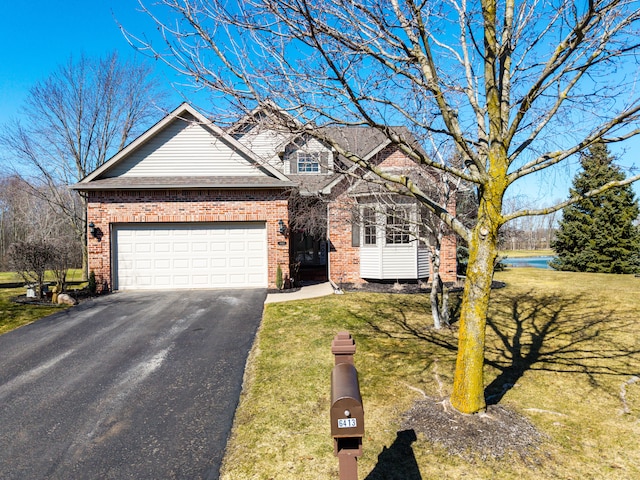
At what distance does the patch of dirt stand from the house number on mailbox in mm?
1997

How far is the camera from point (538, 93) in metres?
4.30

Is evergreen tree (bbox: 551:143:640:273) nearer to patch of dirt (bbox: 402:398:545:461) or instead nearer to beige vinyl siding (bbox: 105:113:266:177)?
beige vinyl siding (bbox: 105:113:266:177)

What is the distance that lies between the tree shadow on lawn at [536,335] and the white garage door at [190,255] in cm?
479

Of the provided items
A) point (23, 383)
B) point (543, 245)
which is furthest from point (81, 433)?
point (543, 245)

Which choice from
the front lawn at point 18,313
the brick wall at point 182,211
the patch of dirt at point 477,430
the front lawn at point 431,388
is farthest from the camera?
the brick wall at point 182,211

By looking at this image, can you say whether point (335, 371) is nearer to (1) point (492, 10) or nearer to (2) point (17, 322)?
(1) point (492, 10)

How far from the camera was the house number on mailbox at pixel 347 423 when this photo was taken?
7.44 ft

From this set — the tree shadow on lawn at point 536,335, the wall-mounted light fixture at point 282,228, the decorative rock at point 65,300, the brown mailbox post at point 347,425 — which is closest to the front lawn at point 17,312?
the decorative rock at point 65,300

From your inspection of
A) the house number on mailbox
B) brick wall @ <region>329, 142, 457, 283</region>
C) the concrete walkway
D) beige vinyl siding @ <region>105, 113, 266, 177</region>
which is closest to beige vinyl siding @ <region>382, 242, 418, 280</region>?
brick wall @ <region>329, 142, 457, 283</region>

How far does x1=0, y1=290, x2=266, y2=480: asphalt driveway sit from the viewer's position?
371cm

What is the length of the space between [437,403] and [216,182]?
10.0 meters

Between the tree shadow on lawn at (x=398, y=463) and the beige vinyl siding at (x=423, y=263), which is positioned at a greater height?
the beige vinyl siding at (x=423, y=263)

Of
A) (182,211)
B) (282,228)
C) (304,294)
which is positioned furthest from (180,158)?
(304,294)

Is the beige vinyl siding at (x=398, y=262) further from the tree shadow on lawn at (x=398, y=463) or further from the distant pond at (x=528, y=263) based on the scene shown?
the distant pond at (x=528, y=263)
